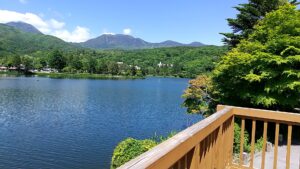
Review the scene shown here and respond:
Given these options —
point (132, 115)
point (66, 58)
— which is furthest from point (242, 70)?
point (66, 58)

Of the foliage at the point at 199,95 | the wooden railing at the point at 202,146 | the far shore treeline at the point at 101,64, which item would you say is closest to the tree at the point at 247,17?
the foliage at the point at 199,95

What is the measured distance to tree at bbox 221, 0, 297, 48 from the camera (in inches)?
681

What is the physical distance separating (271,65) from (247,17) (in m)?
7.09

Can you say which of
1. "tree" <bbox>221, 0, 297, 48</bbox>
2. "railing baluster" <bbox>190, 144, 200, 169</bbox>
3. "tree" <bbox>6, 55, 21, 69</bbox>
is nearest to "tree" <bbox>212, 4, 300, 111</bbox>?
"tree" <bbox>221, 0, 297, 48</bbox>

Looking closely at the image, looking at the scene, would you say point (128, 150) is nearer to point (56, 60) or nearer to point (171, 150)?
point (171, 150)

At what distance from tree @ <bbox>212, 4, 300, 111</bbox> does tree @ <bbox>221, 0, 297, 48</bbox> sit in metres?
4.52

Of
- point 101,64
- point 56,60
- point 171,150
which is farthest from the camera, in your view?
point 101,64

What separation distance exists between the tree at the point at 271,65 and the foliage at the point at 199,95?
345 cm

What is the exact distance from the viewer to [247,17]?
58.6ft

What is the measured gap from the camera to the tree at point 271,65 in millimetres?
11133

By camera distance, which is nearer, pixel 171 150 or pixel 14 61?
pixel 171 150

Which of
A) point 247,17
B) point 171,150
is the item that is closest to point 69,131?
point 247,17

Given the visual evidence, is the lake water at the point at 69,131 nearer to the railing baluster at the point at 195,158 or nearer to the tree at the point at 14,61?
the railing baluster at the point at 195,158

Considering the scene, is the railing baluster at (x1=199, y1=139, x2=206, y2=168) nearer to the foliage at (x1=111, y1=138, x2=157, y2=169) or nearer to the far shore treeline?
the foliage at (x1=111, y1=138, x2=157, y2=169)
